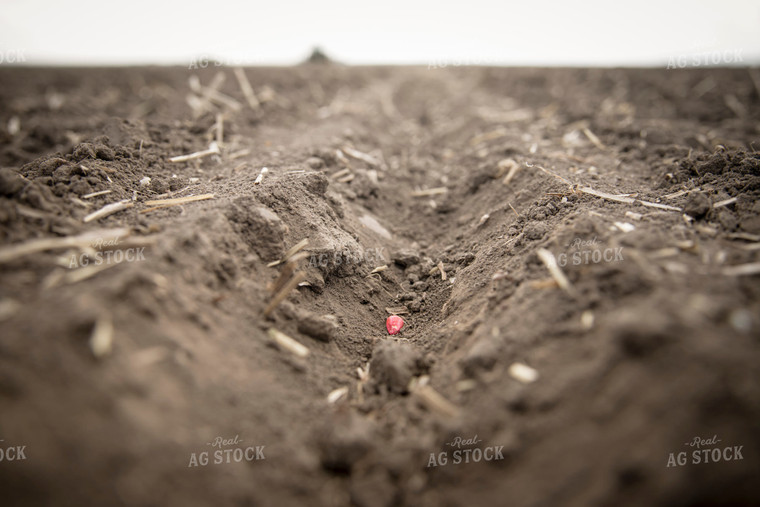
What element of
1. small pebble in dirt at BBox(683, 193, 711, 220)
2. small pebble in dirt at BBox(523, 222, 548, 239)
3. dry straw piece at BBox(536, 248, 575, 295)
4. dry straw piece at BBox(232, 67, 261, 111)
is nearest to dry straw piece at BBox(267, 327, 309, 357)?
dry straw piece at BBox(536, 248, 575, 295)

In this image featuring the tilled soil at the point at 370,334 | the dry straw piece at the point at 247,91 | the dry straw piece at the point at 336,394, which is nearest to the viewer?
the tilled soil at the point at 370,334

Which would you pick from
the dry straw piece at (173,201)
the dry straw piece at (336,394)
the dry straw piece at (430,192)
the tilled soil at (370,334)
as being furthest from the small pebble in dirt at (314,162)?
the dry straw piece at (336,394)

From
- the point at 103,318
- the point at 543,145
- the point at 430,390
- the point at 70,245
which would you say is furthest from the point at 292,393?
the point at 543,145

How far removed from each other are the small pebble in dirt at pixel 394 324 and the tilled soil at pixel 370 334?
6cm

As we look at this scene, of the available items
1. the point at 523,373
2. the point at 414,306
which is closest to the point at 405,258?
the point at 414,306

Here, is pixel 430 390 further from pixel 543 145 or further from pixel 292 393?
pixel 543 145

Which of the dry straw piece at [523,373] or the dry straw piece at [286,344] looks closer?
the dry straw piece at [523,373]

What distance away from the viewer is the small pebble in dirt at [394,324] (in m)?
3.80

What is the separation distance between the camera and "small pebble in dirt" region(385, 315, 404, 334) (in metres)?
3.80

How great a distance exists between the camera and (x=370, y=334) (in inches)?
147

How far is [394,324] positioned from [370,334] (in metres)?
0.24

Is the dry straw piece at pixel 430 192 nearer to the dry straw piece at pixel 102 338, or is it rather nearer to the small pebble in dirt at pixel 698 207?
the small pebble in dirt at pixel 698 207

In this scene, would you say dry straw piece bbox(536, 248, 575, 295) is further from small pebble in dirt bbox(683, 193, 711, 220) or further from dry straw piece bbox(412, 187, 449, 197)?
dry straw piece bbox(412, 187, 449, 197)

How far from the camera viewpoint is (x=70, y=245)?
2.89 metres
